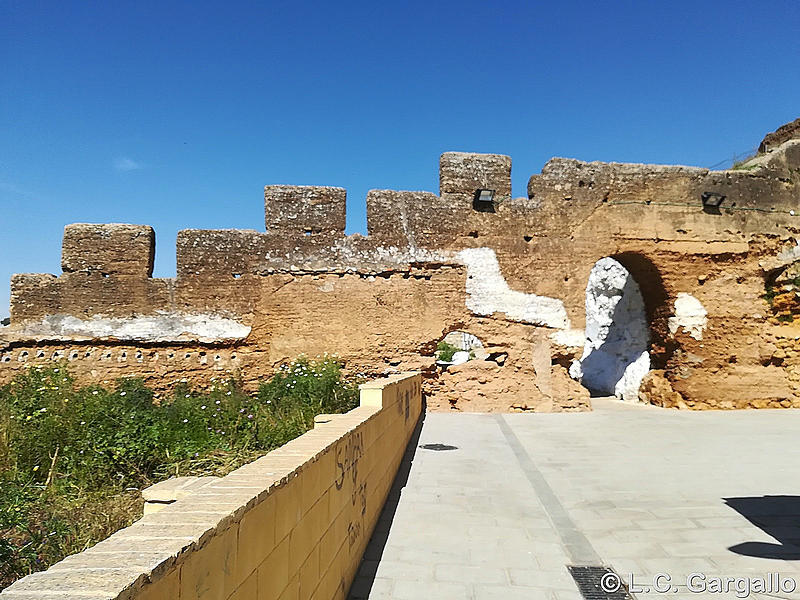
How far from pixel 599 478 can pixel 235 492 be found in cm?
503

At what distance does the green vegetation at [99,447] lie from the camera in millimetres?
3562

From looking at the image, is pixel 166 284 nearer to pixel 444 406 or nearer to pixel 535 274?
pixel 444 406

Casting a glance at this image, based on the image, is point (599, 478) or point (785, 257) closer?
point (599, 478)

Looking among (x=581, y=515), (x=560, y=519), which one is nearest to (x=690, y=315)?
(x=581, y=515)

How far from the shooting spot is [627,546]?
405 cm

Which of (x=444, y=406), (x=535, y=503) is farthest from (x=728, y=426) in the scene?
(x=535, y=503)

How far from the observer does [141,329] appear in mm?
9977

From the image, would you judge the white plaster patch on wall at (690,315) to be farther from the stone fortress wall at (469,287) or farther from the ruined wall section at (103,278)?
the ruined wall section at (103,278)

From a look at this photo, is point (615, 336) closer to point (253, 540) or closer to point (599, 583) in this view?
point (599, 583)

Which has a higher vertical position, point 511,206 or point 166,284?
point 511,206

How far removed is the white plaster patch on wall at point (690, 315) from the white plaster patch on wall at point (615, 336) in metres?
1.46

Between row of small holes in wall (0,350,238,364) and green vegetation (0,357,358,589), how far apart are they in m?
1.05

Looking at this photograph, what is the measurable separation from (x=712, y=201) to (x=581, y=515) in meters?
9.21

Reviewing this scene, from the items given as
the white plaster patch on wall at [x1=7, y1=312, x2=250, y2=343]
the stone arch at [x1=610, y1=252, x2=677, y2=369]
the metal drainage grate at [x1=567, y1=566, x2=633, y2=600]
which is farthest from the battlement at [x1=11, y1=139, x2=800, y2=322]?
the metal drainage grate at [x1=567, y1=566, x2=633, y2=600]
